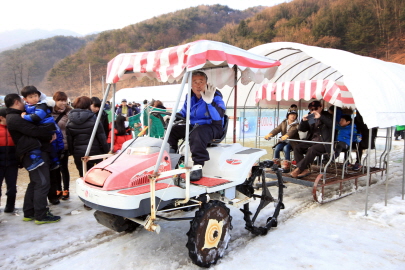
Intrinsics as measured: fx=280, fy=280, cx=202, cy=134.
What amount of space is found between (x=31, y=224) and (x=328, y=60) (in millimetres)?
5895

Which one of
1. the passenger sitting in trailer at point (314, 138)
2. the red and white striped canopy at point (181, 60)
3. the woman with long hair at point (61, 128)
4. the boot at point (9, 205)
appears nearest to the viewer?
the red and white striped canopy at point (181, 60)

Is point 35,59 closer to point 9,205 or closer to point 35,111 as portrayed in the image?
point 9,205

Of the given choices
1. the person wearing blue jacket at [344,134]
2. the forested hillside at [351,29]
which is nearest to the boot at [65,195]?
the person wearing blue jacket at [344,134]

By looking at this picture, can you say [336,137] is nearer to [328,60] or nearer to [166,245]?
[328,60]

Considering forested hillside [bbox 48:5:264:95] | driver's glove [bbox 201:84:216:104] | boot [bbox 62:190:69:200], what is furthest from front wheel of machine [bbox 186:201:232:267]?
forested hillside [bbox 48:5:264:95]

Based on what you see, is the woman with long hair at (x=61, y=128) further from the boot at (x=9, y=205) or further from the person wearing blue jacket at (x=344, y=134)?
the person wearing blue jacket at (x=344, y=134)

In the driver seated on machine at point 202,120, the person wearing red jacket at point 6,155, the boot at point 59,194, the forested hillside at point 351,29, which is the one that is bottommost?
the boot at point 59,194

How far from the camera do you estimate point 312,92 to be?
593cm

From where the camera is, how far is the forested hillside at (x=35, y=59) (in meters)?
73.1

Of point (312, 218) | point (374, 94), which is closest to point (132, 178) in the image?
point (312, 218)

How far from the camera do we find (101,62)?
243ft

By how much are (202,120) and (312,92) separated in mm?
3223

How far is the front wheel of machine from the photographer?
305 cm

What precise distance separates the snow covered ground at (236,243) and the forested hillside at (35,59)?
3040 inches
